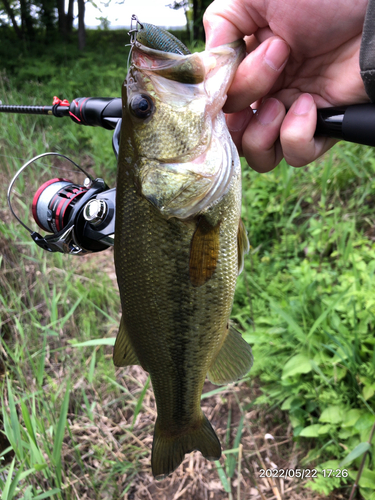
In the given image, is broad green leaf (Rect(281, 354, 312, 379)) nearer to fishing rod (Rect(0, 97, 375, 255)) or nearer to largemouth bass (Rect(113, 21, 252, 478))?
largemouth bass (Rect(113, 21, 252, 478))

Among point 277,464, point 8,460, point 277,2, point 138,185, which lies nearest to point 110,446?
point 8,460

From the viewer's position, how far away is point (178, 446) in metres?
1.53

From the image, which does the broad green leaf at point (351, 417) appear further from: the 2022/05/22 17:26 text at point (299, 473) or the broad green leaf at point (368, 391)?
the 2022/05/22 17:26 text at point (299, 473)

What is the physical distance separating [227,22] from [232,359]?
1347 millimetres

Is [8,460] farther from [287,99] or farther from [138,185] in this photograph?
[287,99]

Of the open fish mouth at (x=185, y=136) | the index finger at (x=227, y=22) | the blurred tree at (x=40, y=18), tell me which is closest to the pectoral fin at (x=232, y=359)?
the open fish mouth at (x=185, y=136)

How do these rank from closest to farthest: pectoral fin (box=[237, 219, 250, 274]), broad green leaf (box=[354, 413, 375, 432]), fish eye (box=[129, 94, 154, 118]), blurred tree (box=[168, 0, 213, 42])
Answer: fish eye (box=[129, 94, 154, 118]) → pectoral fin (box=[237, 219, 250, 274]) → broad green leaf (box=[354, 413, 375, 432]) → blurred tree (box=[168, 0, 213, 42])

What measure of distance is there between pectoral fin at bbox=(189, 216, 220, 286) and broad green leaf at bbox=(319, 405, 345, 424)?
1.32 metres

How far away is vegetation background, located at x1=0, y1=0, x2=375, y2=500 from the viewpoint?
197 cm

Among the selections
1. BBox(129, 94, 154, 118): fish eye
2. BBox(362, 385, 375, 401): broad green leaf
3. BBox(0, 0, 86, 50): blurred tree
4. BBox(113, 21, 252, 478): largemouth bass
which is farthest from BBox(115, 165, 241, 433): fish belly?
BBox(0, 0, 86, 50): blurred tree

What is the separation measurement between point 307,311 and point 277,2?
5.51 feet

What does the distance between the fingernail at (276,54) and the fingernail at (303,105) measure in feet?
0.49

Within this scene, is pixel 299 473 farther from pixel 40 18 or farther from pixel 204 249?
pixel 40 18

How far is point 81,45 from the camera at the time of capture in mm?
12086
